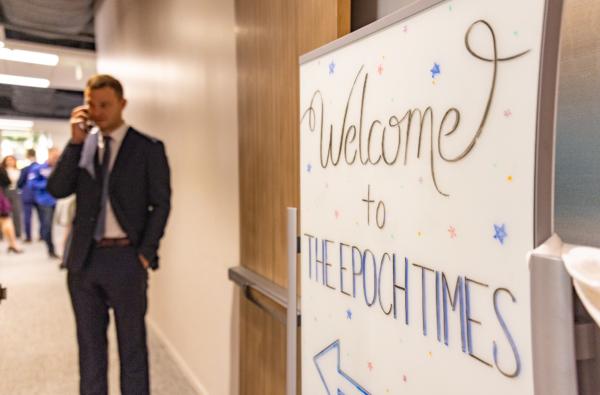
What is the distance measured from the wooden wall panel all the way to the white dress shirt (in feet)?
1.89

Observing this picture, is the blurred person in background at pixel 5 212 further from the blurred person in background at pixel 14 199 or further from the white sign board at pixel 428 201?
the white sign board at pixel 428 201

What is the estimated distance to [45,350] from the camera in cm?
336

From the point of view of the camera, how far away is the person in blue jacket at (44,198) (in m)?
7.13

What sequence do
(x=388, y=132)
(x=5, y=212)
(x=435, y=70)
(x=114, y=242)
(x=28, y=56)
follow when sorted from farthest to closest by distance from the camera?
1. (x=5, y=212)
2. (x=28, y=56)
3. (x=114, y=242)
4. (x=388, y=132)
5. (x=435, y=70)

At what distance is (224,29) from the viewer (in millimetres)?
2188

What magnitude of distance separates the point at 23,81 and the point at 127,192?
331 inches

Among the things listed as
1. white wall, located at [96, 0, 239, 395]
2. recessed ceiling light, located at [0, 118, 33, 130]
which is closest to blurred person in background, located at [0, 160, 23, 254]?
white wall, located at [96, 0, 239, 395]

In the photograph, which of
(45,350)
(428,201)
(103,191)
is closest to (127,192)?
(103,191)

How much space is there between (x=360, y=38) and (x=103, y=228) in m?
1.60

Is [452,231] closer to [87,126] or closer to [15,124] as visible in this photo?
[87,126]

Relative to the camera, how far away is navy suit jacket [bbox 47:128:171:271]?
2053 millimetres

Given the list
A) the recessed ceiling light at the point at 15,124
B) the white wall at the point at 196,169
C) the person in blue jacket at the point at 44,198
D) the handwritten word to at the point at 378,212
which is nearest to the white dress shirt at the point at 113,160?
the white wall at the point at 196,169

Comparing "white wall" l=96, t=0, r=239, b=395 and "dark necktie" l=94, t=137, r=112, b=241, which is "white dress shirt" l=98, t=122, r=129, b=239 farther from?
"white wall" l=96, t=0, r=239, b=395

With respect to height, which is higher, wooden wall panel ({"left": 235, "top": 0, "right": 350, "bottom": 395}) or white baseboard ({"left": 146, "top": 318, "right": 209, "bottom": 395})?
wooden wall panel ({"left": 235, "top": 0, "right": 350, "bottom": 395})
